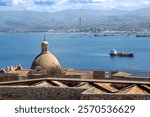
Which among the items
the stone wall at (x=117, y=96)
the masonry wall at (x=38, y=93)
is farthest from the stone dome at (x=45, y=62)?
the stone wall at (x=117, y=96)

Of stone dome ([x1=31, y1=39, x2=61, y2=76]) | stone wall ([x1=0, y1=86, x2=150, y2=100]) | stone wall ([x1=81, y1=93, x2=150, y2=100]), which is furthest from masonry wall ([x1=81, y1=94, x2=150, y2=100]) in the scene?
stone dome ([x1=31, y1=39, x2=61, y2=76])

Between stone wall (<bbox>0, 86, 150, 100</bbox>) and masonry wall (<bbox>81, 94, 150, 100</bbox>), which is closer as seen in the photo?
masonry wall (<bbox>81, 94, 150, 100</bbox>)

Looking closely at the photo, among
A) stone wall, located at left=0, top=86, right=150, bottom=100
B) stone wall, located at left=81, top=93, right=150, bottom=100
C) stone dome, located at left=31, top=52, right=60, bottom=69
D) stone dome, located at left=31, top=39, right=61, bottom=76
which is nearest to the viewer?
stone wall, located at left=81, top=93, right=150, bottom=100

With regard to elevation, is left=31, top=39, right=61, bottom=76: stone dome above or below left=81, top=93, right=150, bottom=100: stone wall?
below

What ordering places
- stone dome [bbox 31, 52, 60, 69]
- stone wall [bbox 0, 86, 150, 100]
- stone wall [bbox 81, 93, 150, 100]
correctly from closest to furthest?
stone wall [bbox 81, 93, 150, 100] < stone wall [bbox 0, 86, 150, 100] < stone dome [bbox 31, 52, 60, 69]

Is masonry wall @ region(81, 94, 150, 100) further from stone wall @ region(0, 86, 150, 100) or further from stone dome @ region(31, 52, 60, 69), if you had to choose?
stone dome @ region(31, 52, 60, 69)

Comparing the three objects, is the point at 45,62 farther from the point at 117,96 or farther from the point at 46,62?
the point at 117,96

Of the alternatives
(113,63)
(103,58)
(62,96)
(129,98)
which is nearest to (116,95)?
(129,98)

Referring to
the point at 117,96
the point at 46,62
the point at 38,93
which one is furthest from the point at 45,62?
the point at 117,96

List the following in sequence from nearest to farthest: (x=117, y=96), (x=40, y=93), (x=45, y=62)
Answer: (x=117, y=96), (x=40, y=93), (x=45, y=62)
